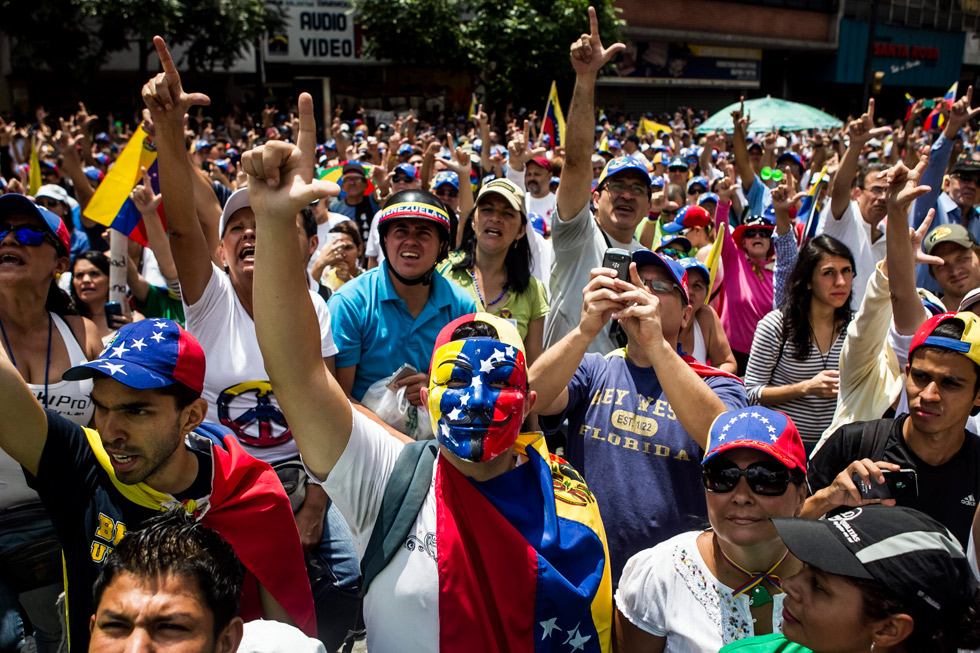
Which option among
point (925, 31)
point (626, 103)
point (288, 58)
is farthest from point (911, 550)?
point (925, 31)

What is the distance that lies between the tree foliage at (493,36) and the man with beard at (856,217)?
78.1 feet

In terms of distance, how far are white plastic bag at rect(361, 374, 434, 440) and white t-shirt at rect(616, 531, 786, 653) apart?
1007 millimetres

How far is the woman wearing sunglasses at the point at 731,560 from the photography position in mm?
2078

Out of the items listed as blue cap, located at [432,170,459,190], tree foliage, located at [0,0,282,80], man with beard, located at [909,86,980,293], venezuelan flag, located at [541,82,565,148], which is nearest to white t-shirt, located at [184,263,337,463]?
blue cap, located at [432,170,459,190]

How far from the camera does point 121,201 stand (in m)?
4.66

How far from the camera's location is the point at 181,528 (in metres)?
1.88

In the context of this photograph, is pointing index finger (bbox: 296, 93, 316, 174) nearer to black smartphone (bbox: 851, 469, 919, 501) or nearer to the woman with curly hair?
black smartphone (bbox: 851, 469, 919, 501)

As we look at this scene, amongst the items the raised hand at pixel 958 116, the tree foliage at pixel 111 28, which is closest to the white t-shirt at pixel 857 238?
the raised hand at pixel 958 116

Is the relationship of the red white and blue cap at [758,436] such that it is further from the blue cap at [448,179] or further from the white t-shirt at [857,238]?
the blue cap at [448,179]

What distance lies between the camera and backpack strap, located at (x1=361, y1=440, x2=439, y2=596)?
76.5 inches

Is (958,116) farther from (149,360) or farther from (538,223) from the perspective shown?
(149,360)

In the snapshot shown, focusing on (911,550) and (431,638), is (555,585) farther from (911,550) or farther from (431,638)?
(911,550)

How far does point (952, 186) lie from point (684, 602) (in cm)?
574

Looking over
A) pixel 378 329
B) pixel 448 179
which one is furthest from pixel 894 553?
pixel 448 179
